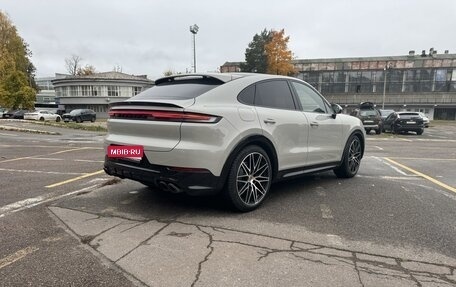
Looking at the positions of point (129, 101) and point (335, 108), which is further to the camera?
point (335, 108)

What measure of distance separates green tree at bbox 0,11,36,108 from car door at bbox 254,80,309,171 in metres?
48.3

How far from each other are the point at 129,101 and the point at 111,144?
0.61 metres

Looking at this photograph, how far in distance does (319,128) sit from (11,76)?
49.1m

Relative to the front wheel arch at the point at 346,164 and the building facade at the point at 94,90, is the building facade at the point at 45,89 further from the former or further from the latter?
the front wheel arch at the point at 346,164

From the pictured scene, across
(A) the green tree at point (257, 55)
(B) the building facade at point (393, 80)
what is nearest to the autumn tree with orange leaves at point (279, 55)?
(A) the green tree at point (257, 55)

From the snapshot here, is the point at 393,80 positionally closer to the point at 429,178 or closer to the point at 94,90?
the point at 94,90

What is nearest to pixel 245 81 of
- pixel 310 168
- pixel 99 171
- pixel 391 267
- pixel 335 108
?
pixel 310 168

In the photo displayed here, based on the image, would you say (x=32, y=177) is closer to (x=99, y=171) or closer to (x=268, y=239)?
(x=99, y=171)

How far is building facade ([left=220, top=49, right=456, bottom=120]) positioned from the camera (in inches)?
2336

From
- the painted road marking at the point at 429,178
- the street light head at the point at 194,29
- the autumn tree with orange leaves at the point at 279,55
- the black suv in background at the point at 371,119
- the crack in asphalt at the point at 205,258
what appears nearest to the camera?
the crack in asphalt at the point at 205,258

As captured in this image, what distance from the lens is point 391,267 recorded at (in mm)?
3111

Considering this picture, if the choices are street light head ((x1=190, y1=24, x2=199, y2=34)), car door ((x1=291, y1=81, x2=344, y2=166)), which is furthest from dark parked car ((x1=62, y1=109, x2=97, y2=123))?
car door ((x1=291, y1=81, x2=344, y2=166))

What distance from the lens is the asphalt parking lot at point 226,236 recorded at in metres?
2.93

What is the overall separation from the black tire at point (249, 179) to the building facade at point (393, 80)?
191 feet
